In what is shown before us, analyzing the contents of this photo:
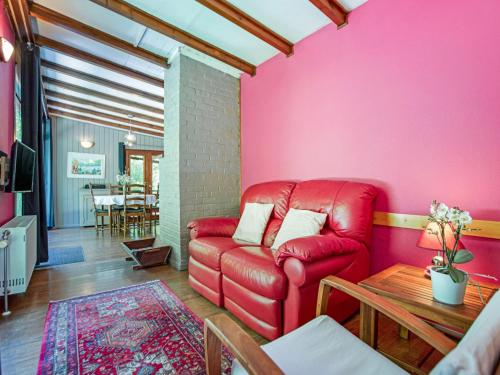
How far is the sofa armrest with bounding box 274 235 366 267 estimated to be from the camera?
1.50 meters

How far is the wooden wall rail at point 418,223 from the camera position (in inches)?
60.7

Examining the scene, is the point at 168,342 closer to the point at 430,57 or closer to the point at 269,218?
the point at 269,218

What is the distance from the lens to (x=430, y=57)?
5.95 feet

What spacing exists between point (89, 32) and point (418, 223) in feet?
12.5

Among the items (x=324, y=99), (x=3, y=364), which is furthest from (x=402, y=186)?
(x=3, y=364)

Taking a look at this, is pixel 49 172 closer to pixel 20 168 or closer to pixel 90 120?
pixel 90 120

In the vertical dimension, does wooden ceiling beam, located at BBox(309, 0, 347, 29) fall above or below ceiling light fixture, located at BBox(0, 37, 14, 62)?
above

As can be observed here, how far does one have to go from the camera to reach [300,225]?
2.05 meters

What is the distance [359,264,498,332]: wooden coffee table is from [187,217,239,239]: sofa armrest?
1.45m

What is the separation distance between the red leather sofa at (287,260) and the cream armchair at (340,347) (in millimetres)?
318

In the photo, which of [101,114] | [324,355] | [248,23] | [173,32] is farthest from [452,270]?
[101,114]

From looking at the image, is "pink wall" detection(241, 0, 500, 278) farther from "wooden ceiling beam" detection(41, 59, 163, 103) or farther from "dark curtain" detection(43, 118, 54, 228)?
"dark curtain" detection(43, 118, 54, 228)

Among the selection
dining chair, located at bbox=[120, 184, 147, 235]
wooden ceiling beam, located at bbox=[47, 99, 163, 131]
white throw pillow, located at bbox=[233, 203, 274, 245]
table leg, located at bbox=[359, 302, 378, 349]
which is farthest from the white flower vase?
wooden ceiling beam, located at bbox=[47, 99, 163, 131]

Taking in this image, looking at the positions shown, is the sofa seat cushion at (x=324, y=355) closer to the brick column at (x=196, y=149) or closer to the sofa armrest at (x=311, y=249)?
the sofa armrest at (x=311, y=249)
